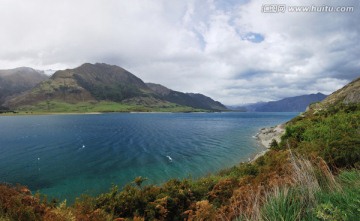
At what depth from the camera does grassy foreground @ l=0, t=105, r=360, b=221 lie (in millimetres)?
5336

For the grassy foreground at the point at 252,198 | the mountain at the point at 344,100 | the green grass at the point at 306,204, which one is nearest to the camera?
the green grass at the point at 306,204

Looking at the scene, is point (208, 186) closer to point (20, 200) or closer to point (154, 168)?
point (20, 200)

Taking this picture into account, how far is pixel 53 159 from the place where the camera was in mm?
43906

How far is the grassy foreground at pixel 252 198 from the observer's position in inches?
210

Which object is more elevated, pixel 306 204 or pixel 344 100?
pixel 344 100

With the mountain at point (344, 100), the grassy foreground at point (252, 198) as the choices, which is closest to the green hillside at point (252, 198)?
the grassy foreground at point (252, 198)

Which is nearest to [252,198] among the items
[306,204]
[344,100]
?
[306,204]

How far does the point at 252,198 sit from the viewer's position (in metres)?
6.75

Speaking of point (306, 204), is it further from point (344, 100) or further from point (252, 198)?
point (344, 100)

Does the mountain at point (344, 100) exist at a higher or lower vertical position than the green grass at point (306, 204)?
higher

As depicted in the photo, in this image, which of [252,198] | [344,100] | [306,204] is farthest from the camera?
[344,100]

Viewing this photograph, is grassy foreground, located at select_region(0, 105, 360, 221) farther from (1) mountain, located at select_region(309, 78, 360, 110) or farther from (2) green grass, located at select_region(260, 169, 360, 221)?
(1) mountain, located at select_region(309, 78, 360, 110)

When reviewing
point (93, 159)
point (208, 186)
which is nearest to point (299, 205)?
point (208, 186)

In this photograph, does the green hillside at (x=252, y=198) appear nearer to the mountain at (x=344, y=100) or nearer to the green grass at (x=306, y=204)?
the green grass at (x=306, y=204)
